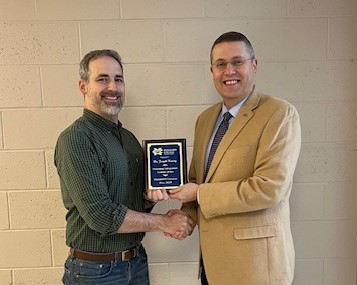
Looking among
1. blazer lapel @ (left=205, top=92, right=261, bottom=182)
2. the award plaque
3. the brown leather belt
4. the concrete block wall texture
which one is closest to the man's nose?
blazer lapel @ (left=205, top=92, right=261, bottom=182)

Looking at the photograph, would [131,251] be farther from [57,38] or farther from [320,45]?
[320,45]

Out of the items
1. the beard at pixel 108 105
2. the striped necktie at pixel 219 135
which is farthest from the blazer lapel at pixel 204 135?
the beard at pixel 108 105

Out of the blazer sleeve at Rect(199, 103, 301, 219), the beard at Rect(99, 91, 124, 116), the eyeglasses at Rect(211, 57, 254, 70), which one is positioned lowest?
the blazer sleeve at Rect(199, 103, 301, 219)

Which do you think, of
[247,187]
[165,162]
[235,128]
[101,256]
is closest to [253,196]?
[247,187]

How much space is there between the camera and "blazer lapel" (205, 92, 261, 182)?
1455 millimetres

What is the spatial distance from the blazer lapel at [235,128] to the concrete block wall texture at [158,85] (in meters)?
0.50

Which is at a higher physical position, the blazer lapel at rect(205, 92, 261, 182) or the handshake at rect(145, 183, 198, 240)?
the blazer lapel at rect(205, 92, 261, 182)

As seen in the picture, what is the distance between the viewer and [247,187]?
4.49 feet

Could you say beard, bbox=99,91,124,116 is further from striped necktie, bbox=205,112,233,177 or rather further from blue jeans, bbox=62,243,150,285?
blue jeans, bbox=62,243,150,285

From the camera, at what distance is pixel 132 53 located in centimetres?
193

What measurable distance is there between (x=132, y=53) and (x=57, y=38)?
40 centimetres

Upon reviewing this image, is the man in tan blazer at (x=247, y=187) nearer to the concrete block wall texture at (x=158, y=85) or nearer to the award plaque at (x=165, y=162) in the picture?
the award plaque at (x=165, y=162)

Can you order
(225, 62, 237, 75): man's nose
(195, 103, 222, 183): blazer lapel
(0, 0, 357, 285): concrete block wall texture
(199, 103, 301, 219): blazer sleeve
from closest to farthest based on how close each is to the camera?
(199, 103, 301, 219): blazer sleeve < (225, 62, 237, 75): man's nose < (195, 103, 222, 183): blazer lapel < (0, 0, 357, 285): concrete block wall texture

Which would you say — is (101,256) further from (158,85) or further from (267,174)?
(158,85)
